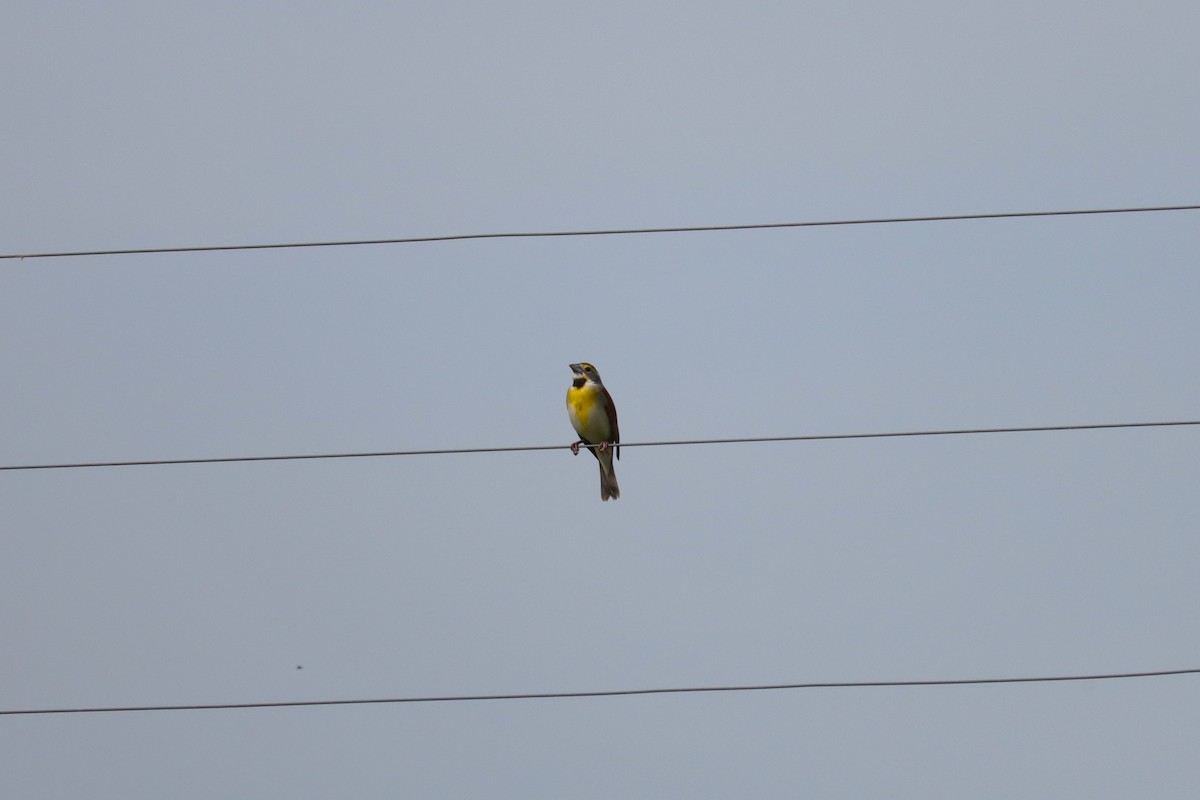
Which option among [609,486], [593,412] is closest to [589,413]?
[593,412]

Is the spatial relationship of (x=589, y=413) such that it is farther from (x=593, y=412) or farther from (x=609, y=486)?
(x=609, y=486)

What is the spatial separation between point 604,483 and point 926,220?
3.26m

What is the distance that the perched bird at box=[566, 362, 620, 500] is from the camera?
24.0ft

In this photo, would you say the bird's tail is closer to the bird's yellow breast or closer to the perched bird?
the perched bird

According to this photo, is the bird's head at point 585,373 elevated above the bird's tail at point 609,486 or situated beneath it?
elevated above

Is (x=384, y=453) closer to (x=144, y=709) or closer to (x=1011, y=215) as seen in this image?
(x=144, y=709)

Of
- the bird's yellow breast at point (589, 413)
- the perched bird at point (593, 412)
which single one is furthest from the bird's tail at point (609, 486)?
the bird's yellow breast at point (589, 413)

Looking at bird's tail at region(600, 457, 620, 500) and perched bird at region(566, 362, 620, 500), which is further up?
perched bird at region(566, 362, 620, 500)

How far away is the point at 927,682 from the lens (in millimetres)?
4258

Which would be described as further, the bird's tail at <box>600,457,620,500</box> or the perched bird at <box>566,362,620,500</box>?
the bird's tail at <box>600,457,620,500</box>

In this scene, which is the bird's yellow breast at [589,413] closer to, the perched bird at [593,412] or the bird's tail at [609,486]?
the perched bird at [593,412]

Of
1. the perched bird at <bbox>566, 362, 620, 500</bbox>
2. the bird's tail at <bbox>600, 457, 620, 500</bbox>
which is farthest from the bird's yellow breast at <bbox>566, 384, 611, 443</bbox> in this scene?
the bird's tail at <bbox>600, 457, 620, 500</bbox>

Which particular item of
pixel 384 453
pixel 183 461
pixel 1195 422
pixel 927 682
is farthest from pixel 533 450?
pixel 1195 422

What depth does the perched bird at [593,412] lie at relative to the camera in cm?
732
